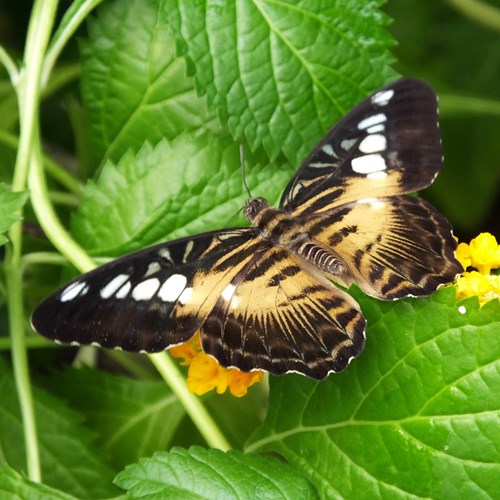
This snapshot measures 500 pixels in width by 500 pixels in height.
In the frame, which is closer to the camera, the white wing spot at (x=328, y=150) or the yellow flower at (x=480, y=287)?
the yellow flower at (x=480, y=287)

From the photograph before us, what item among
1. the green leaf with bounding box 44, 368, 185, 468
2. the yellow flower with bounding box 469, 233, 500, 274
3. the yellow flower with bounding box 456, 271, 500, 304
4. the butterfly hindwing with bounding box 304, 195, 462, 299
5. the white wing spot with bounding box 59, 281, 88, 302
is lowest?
the green leaf with bounding box 44, 368, 185, 468

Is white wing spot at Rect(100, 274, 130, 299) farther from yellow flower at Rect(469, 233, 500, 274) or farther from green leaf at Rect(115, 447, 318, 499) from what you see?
yellow flower at Rect(469, 233, 500, 274)

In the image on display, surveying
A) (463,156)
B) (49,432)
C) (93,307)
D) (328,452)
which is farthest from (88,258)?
(463,156)

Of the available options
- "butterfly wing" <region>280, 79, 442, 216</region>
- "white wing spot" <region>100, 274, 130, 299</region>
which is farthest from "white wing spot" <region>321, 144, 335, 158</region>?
"white wing spot" <region>100, 274, 130, 299</region>

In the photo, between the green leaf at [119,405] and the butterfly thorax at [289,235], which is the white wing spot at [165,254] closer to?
the butterfly thorax at [289,235]

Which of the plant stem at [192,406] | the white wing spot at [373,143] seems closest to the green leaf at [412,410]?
the plant stem at [192,406]

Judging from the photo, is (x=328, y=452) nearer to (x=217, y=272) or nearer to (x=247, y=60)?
(x=217, y=272)

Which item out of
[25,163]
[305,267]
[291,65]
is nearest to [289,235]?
[305,267]
